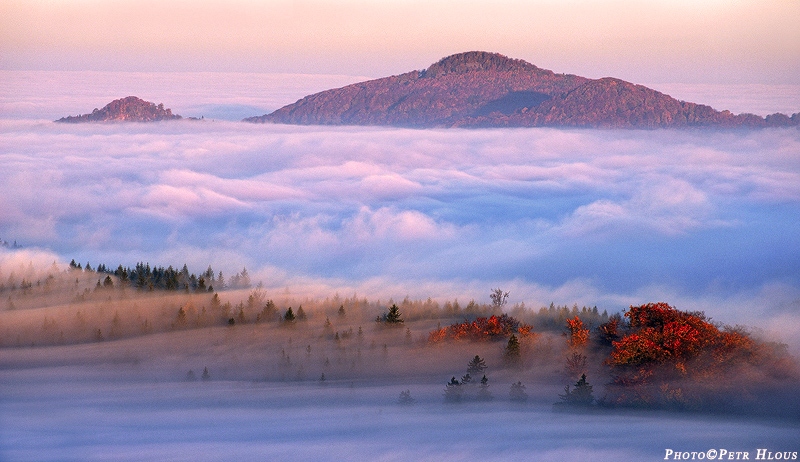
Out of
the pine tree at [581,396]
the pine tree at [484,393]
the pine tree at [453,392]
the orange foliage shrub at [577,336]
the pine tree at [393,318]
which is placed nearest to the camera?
the pine tree at [581,396]

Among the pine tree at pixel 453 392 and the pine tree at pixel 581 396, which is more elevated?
the pine tree at pixel 581 396

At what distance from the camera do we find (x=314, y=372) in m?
50.3

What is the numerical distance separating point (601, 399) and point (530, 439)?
4930 millimetres

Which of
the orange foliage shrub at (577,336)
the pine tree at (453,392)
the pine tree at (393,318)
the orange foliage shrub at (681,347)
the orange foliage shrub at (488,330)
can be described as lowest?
the pine tree at (453,392)

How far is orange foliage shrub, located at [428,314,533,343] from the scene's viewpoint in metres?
43.5

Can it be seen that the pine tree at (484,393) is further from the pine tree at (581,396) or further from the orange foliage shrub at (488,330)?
the orange foliage shrub at (488,330)

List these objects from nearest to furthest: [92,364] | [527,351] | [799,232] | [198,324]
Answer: [527,351] → [92,364] → [198,324] → [799,232]

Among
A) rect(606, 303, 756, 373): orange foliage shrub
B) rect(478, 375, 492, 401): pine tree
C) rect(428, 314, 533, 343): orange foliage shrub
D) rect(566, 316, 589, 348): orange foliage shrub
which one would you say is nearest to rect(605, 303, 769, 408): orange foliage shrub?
rect(606, 303, 756, 373): orange foliage shrub

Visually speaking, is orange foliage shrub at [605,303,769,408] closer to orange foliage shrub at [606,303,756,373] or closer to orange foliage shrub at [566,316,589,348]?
orange foliage shrub at [606,303,756,373]

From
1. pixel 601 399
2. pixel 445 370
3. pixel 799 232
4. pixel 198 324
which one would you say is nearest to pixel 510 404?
pixel 601 399

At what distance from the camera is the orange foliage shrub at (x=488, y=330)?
43.5m

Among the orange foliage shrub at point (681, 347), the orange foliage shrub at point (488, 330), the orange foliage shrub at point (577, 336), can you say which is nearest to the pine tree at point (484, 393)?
the orange foliage shrub at point (577, 336)

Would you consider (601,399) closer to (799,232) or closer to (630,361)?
(630,361)

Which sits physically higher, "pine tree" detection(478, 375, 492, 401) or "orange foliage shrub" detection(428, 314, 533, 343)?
"orange foliage shrub" detection(428, 314, 533, 343)
